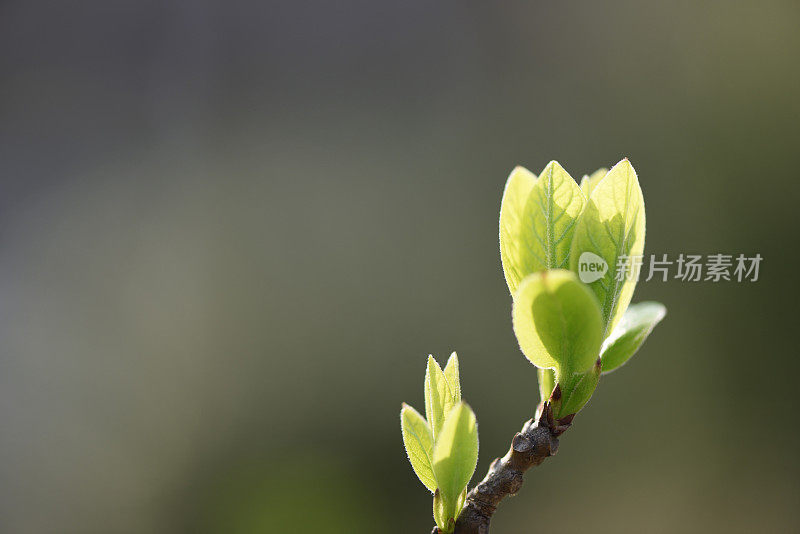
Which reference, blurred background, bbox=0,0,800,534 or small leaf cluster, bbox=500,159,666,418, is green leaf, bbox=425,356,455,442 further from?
blurred background, bbox=0,0,800,534

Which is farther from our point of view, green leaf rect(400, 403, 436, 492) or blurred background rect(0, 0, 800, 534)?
blurred background rect(0, 0, 800, 534)

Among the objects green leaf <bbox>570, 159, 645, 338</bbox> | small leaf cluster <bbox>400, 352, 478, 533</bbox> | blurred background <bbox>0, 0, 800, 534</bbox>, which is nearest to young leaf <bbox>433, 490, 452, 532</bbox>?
small leaf cluster <bbox>400, 352, 478, 533</bbox>

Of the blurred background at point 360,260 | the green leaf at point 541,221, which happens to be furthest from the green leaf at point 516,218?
the blurred background at point 360,260

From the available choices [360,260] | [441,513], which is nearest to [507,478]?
[441,513]

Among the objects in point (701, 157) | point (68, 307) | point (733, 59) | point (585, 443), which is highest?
point (733, 59)

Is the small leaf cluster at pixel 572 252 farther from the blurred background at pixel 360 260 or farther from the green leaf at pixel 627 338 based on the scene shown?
the blurred background at pixel 360 260

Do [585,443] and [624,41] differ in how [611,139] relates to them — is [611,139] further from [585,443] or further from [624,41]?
[585,443]

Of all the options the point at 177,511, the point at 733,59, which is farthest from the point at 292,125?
the point at 733,59

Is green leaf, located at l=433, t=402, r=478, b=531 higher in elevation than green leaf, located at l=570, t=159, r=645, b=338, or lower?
lower
